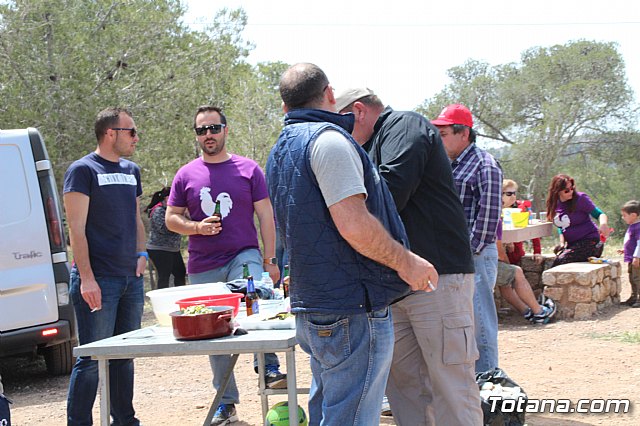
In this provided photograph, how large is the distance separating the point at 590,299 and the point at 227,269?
520cm

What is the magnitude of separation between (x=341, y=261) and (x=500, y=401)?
201 cm

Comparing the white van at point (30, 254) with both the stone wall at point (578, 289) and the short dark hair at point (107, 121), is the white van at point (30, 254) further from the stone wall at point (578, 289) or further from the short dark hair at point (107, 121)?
the stone wall at point (578, 289)

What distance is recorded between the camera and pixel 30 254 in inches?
257

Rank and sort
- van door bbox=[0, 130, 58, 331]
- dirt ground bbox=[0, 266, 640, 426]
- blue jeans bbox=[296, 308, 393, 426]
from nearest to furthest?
blue jeans bbox=[296, 308, 393, 426] < dirt ground bbox=[0, 266, 640, 426] < van door bbox=[0, 130, 58, 331]

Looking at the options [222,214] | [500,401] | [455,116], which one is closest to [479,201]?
[455,116]

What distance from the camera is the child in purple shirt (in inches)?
371

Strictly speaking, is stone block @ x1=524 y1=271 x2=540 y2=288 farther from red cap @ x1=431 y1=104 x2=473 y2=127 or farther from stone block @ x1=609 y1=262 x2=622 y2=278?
red cap @ x1=431 y1=104 x2=473 y2=127

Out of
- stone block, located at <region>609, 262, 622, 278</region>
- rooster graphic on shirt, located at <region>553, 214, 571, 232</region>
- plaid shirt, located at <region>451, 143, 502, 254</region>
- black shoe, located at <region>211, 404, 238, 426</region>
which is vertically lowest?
black shoe, located at <region>211, 404, 238, 426</region>

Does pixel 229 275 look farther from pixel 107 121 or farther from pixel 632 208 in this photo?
pixel 632 208

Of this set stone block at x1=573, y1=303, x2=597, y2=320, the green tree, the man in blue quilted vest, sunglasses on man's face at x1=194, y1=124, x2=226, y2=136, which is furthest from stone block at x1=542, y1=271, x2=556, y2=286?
the green tree

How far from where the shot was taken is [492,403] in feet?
14.4

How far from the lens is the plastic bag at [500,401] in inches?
171

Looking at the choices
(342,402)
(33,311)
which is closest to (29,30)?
(33,311)

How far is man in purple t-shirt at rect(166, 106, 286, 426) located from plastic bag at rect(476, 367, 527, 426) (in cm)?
133
